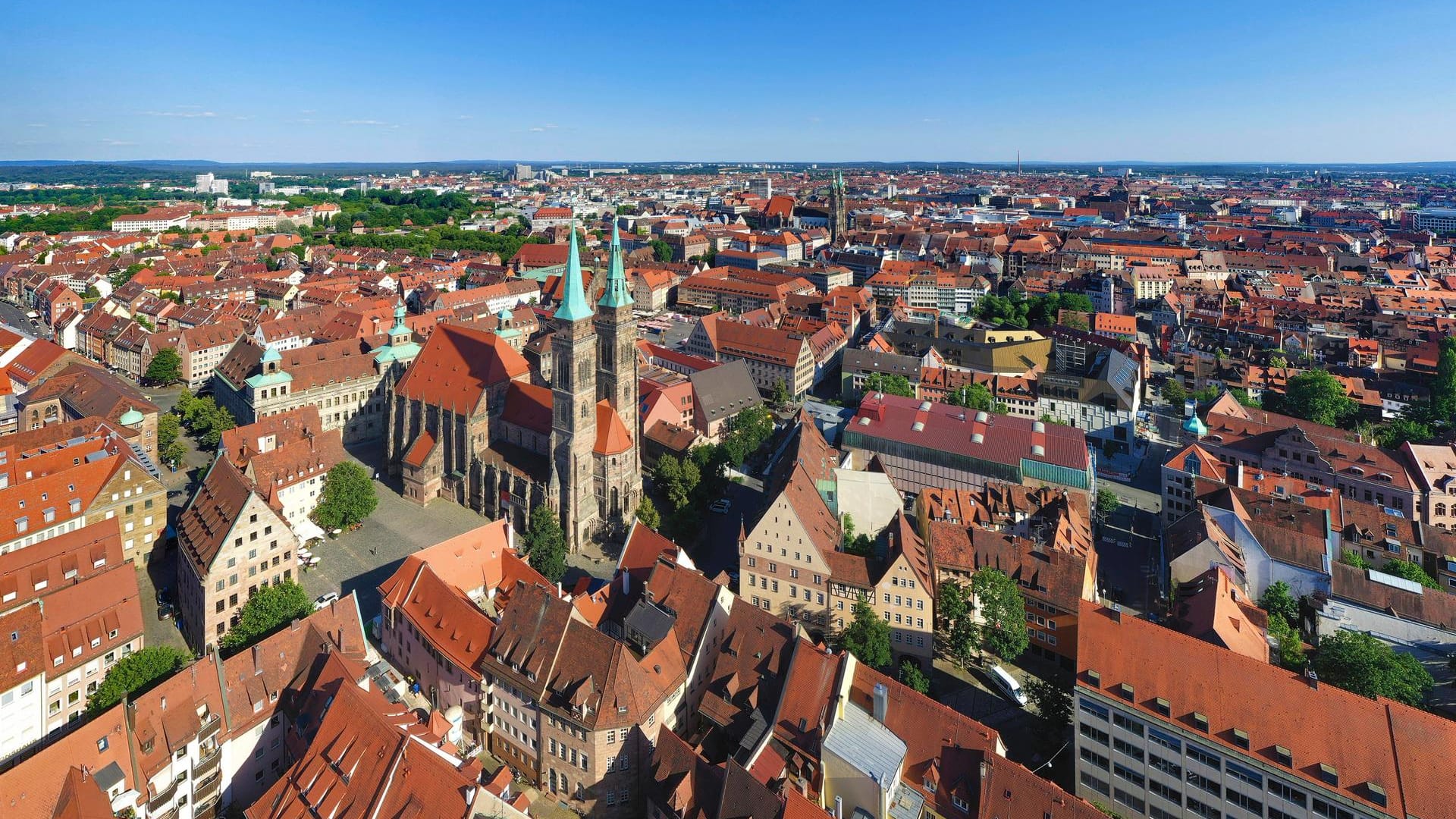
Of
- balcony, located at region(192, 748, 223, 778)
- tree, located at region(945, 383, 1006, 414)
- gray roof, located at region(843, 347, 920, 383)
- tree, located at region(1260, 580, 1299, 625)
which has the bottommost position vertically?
balcony, located at region(192, 748, 223, 778)

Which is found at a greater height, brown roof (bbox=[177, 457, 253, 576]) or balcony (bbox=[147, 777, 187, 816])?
brown roof (bbox=[177, 457, 253, 576])

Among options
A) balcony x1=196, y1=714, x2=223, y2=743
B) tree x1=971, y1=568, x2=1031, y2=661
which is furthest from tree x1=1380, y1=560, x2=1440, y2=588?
balcony x1=196, y1=714, x2=223, y2=743

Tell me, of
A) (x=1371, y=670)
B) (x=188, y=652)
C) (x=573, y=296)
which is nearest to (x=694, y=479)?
(x=573, y=296)

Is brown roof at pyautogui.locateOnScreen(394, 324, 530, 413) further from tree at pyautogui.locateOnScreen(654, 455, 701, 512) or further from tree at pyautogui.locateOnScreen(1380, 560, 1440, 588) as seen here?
tree at pyautogui.locateOnScreen(1380, 560, 1440, 588)

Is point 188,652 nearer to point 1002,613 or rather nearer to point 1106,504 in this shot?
point 1002,613

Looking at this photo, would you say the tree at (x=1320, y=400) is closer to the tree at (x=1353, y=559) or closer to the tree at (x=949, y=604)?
the tree at (x=1353, y=559)

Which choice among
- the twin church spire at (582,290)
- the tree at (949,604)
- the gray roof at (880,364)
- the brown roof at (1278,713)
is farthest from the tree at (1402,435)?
the twin church spire at (582,290)
